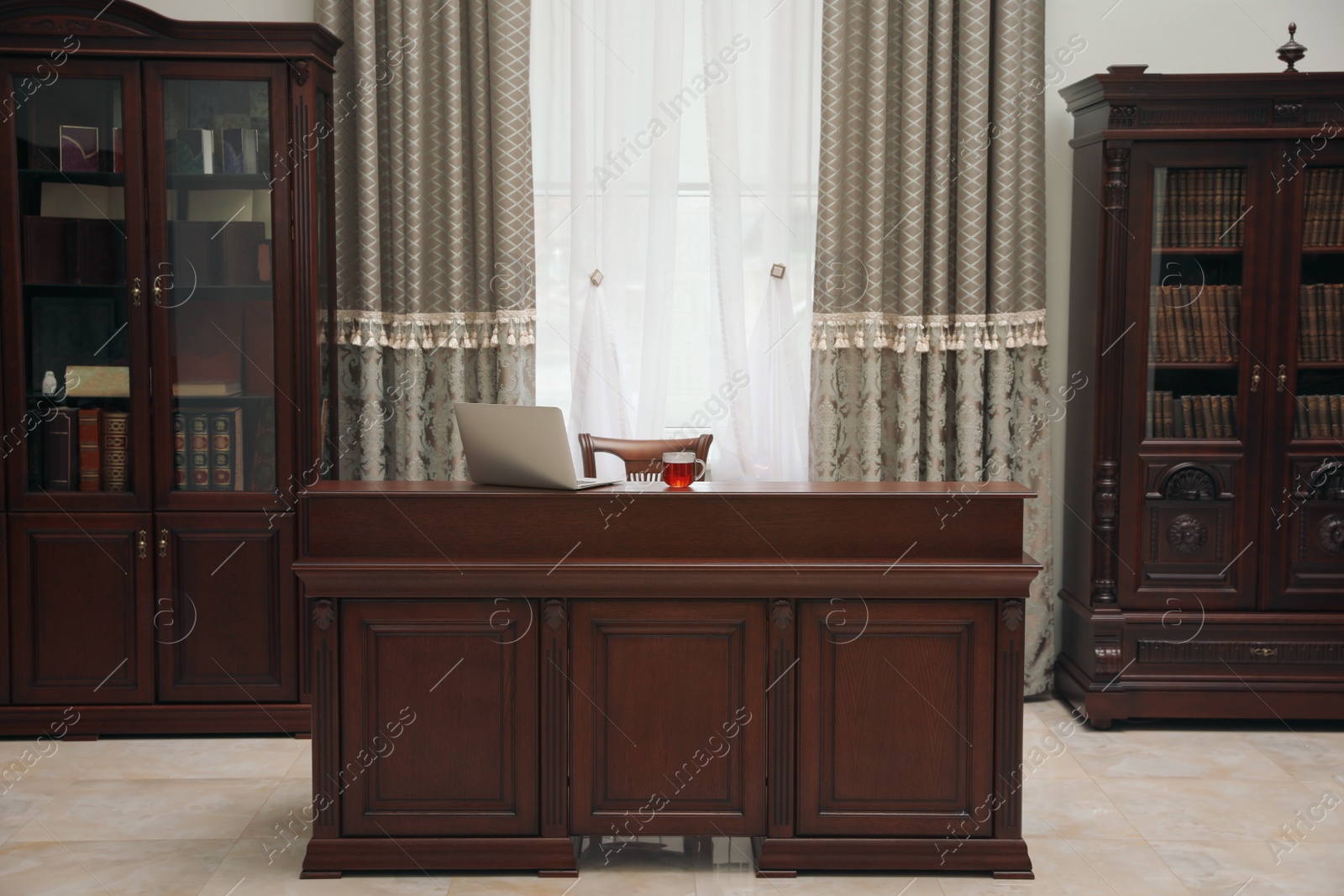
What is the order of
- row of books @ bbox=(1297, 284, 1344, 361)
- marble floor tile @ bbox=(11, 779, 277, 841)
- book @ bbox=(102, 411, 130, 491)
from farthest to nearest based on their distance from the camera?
row of books @ bbox=(1297, 284, 1344, 361) < book @ bbox=(102, 411, 130, 491) < marble floor tile @ bbox=(11, 779, 277, 841)

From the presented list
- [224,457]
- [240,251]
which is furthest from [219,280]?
[224,457]

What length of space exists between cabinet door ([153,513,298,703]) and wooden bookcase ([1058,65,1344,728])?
2.71 m

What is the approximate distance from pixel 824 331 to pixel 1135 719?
5.60 feet

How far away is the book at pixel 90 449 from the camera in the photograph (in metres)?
3.85

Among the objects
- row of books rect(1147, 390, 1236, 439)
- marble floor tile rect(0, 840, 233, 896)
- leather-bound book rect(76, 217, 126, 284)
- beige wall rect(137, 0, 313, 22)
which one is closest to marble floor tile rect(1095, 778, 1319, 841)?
row of books rect(1147, 390, 1236, 439)

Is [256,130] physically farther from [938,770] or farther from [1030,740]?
[1030,740]

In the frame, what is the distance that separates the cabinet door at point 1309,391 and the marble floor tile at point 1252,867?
1207 mm

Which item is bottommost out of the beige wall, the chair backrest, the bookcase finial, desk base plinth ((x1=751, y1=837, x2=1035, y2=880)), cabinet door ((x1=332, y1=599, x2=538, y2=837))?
desk base plinth ((x1=751, y1=837, x2=1035, y2=880))

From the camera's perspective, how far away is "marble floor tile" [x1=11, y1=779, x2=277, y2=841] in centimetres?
313

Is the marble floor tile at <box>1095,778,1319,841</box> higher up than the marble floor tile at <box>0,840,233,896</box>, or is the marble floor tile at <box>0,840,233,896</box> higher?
the marble floor tile at <box>1095,778,1319,841</box>

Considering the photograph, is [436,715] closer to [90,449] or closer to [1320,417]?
[90,449]

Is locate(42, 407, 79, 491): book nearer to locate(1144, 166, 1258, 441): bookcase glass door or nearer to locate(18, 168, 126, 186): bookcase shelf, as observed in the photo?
locate(18, 168, 126, 186): bookcase shelf

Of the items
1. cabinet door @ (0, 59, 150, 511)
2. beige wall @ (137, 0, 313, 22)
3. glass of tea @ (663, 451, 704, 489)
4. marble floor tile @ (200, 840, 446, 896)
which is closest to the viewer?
marble floor tile @ (200, 840, 446, 896)

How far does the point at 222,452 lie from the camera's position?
3.89 meters
